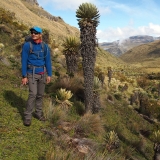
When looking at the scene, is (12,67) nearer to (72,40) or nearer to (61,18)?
(72,40)

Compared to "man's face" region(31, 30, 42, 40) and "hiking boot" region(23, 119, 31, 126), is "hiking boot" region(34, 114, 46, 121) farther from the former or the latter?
"man's face" region(31, 30, 42, 40)

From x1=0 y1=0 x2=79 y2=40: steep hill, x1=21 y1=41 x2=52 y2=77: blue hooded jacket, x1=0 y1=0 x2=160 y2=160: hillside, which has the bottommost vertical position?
x1=0 y1=0 x2=160 y2=160: hillside

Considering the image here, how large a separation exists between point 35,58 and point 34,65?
196mm

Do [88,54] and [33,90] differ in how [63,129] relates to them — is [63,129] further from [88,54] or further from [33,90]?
[88,54]

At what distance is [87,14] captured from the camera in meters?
9.21

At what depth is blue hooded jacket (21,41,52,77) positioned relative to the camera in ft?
18.0

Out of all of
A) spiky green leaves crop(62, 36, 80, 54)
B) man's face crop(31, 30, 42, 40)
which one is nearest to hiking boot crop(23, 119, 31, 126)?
man's face crop(31, 30, 42, 40)

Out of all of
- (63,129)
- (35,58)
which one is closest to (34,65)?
(35,58)

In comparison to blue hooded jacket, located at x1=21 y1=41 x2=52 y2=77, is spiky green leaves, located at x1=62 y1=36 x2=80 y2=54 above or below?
above

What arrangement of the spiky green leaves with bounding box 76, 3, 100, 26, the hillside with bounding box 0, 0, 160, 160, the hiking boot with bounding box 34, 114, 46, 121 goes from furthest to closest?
the spiky green leaves with bounding box 76, 3, 100, 26 → the hiking boot with bounding box 34, 114, 46, 121 → the hillside with bounding box 0, 0, 160, 160

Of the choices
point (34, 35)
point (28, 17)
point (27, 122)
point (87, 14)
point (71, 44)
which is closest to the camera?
point (34, 35)

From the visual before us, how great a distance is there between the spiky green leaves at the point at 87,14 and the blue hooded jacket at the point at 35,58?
387cm

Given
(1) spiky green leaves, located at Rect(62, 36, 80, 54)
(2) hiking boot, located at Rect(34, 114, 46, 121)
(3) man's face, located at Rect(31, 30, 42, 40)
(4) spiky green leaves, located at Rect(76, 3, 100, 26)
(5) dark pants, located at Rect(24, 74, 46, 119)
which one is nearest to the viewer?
(3) man's face, located at Rect(31, 30, 42, 40)

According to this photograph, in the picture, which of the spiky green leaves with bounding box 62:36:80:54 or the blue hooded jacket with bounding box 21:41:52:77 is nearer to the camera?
the blue hooded jacket with bounding box 21:41:52:77
